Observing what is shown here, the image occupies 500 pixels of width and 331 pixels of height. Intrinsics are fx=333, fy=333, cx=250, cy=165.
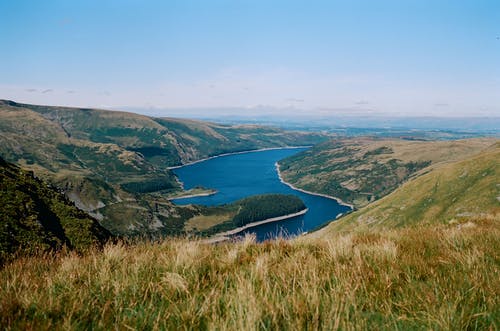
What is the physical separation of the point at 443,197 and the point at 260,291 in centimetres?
15210

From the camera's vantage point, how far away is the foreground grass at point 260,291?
4008 millimetres

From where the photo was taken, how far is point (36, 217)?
66.4 metres

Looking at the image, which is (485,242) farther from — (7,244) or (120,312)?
(7,244)

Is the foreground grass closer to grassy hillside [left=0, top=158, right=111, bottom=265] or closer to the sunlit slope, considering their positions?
grassy hillside [left=0, top=158, right=111, bottom=265]

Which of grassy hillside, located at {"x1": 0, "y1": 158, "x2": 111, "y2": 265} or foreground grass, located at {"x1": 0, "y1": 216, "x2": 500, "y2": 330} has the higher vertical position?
foreground grass, located at {"x1": 0, "y1": 216, "x2": 500, "y2": 330}

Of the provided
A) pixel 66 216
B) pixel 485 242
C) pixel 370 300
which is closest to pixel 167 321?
pixel 370 300

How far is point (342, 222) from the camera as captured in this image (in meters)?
172

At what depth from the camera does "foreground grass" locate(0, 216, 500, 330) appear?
158 inches

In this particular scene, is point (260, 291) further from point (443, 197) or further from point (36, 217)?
point (443, 197)

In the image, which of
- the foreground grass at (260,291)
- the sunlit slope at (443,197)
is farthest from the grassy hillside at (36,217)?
the sunlit slope at (443,197)

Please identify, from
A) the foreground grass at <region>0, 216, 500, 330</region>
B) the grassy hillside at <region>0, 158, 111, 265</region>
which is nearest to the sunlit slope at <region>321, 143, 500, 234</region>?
the grassy hillside at <region>0, 158, 111, 265</region>

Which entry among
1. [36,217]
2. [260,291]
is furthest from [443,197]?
[260,291]

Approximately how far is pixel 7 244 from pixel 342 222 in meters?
152

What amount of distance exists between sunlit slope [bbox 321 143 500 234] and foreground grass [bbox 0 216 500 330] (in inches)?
4349
